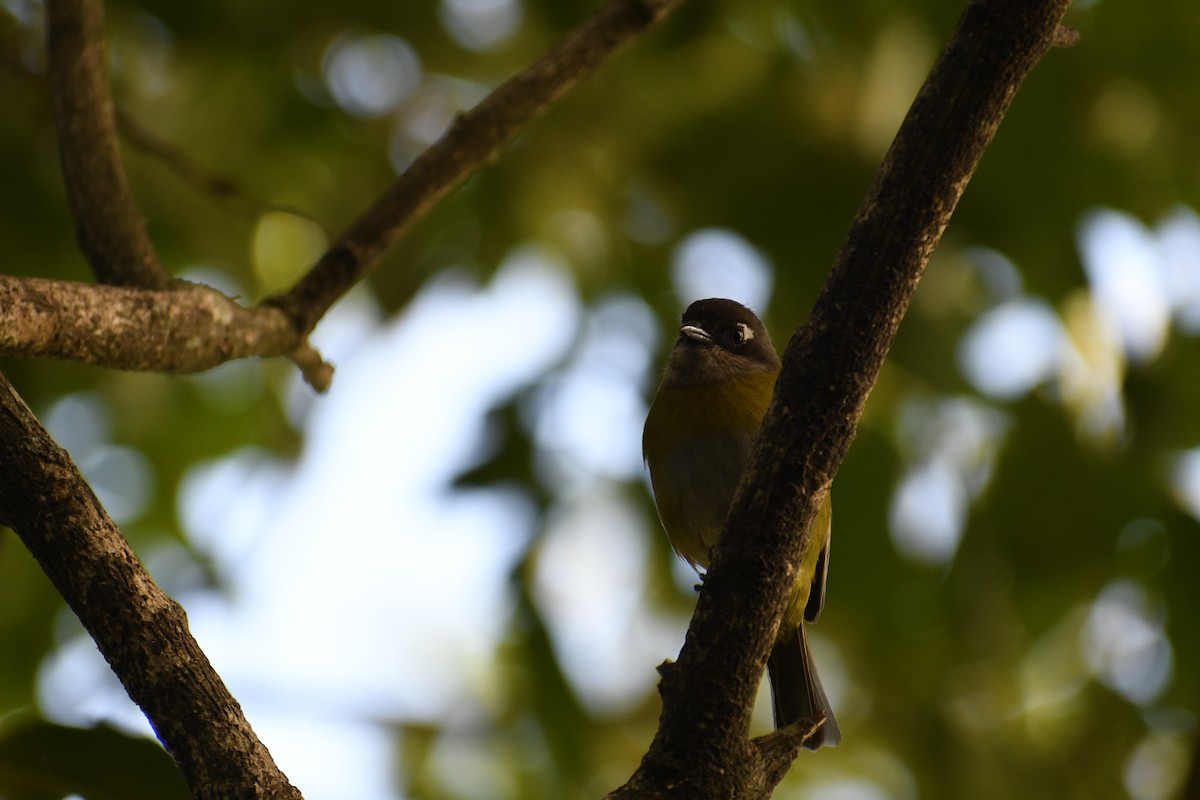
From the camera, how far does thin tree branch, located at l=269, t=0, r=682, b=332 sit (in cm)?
371

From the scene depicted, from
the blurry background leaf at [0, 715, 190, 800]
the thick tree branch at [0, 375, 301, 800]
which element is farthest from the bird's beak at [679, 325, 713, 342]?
the thick tree branch at [0, 375, 301, 800]

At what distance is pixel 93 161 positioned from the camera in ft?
11.6

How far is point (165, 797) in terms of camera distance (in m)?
2.75

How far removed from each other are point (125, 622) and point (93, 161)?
1.80 m

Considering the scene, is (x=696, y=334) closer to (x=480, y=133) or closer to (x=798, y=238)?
(x=798, y=238)

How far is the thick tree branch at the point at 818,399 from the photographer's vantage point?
2264 millimetres

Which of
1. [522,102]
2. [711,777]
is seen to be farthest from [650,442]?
[711,777]

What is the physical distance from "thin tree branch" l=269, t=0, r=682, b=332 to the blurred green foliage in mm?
831

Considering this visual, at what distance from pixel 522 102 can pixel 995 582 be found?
2795 millimetres

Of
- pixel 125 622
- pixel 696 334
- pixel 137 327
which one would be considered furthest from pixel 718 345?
pixel 125 622

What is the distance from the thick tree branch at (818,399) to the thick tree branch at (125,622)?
73cm

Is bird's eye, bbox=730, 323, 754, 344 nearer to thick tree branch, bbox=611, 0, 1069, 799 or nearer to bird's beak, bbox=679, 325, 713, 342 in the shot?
bird's beak, bbox=679, 325, 713, 342

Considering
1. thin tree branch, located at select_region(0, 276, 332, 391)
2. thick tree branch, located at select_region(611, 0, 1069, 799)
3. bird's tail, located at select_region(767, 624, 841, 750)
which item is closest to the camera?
thick tree branch, located at select_region(611, 0, 1069, 799)

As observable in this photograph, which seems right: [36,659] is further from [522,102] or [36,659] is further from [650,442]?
[522,102]
